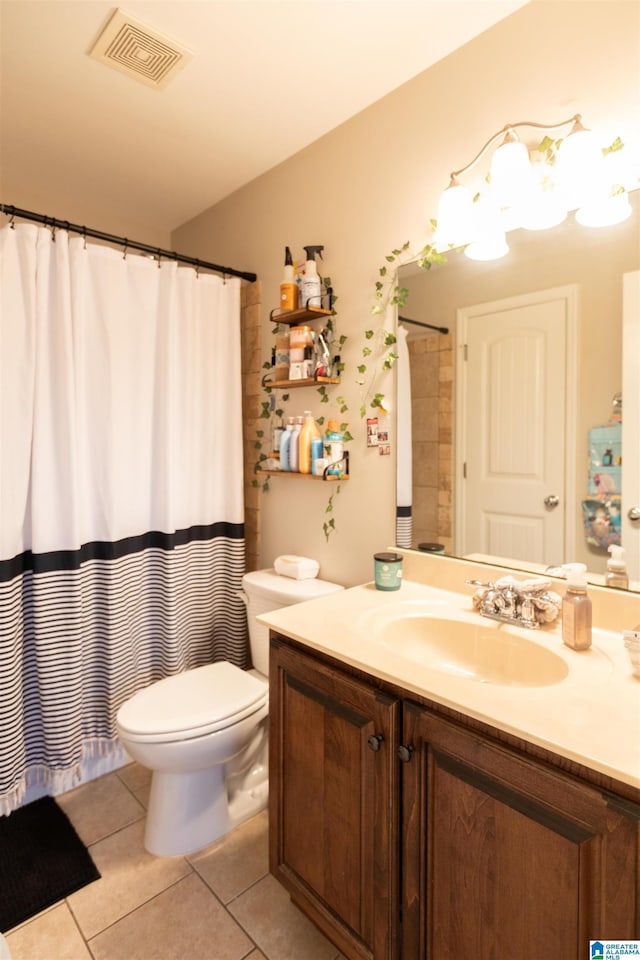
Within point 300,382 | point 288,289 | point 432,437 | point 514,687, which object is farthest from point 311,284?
point 514,687

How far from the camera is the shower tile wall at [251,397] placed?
240 cm

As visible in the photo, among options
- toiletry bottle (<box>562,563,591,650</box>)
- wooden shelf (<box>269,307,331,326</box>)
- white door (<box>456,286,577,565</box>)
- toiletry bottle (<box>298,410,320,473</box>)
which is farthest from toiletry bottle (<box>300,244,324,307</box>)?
toiletry bottle (<box>562,563,591,650</box>)

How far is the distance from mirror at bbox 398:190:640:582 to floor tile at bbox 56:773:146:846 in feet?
4.81

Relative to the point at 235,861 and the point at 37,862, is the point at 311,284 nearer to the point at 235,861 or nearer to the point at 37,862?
the point at 235,861

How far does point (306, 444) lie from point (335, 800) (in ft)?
3.95

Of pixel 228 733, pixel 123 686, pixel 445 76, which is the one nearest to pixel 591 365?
pixel 445 76

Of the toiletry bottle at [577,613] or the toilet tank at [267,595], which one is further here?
the toilet tank at [267,595]

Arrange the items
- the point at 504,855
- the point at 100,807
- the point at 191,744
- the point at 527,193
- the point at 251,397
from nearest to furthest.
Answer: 1. the point at 504,855
2. the point at 527,193
3. the point at 191,744
4. the point at 100,807
5. the point at 251,397

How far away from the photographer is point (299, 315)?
1.99 meters

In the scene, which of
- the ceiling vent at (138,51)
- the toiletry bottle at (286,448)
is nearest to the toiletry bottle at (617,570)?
the toiletry bottle at (286,448)

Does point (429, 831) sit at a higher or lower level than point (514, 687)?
lower

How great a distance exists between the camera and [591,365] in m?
1.31

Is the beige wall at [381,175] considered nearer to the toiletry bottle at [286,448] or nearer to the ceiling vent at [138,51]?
the toiletry bottle at [286,448]

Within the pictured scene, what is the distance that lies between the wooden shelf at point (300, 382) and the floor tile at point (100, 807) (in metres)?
1.71
